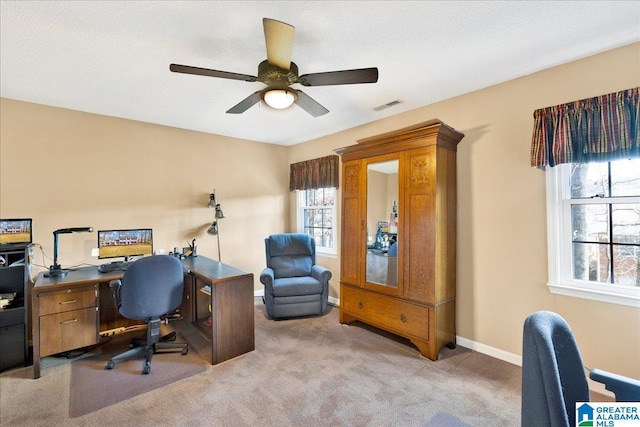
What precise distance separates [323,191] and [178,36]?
2919 mm

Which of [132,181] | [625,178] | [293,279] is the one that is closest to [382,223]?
[293,279]

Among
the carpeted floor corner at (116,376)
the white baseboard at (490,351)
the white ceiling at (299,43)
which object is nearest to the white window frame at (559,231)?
the white baseboard at (490,351)

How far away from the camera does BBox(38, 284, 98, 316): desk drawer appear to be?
7.91 feet

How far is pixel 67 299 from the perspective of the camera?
251 cm

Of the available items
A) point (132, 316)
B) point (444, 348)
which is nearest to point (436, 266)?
point (444, 348)

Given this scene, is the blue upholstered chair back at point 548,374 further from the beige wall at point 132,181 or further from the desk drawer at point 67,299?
the beige wall at point 132,181

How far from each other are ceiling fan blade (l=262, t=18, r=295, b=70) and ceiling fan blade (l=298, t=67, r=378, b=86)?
17 centimetres

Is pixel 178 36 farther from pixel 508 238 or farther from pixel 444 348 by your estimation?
pixel 444 348

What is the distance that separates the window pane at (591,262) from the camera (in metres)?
2.17

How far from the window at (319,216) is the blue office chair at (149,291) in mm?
2390

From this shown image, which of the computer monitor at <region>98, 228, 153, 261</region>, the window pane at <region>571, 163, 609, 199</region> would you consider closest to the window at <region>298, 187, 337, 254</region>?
the computer monitor at <region>98, 228, 153, 261</region>

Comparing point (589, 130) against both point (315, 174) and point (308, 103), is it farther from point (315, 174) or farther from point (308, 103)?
point (315, 174)

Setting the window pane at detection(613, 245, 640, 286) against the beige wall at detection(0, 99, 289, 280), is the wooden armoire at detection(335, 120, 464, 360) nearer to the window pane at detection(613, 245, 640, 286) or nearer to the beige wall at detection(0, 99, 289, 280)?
the window pane at detection(613, 245, 640, 286)

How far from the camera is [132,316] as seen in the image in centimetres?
241
